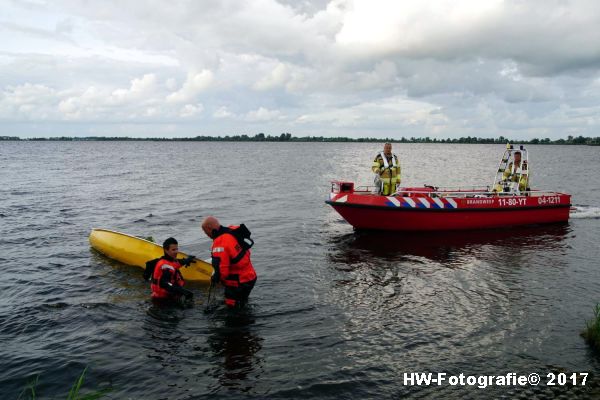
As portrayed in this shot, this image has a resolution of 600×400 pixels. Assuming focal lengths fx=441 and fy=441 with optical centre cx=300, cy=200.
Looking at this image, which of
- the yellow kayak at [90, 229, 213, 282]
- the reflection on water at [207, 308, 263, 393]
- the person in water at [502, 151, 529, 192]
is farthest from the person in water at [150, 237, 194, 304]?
the person in water at [502, 151, 529, 192]

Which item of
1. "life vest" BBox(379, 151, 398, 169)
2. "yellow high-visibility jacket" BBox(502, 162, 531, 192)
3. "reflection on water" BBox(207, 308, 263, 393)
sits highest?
"life vest" BBox(379, 151, 398, 169)

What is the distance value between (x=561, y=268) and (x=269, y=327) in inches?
333

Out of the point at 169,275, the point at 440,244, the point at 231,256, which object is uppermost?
the point at 231,256

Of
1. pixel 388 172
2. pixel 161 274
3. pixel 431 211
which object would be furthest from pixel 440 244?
pixel 161 274

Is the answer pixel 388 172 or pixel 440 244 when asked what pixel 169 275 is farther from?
pixel 440 244

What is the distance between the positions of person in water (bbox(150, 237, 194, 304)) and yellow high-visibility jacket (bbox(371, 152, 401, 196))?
27.6 feet

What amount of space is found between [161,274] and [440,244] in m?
9.45

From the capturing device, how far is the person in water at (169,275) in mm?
8438

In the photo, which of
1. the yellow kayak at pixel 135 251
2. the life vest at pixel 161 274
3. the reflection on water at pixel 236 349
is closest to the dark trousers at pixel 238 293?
the reflection on water at pixel 236 349

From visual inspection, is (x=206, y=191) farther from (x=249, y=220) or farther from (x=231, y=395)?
(x=231, y=395)

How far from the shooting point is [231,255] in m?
7.63

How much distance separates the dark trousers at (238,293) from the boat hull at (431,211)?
24.4 feet

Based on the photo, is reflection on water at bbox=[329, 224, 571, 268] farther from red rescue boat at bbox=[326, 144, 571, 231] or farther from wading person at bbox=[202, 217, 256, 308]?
wading person at bbox=[202, 217, 256, 308]

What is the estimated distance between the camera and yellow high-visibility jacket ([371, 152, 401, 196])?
15.0 m
